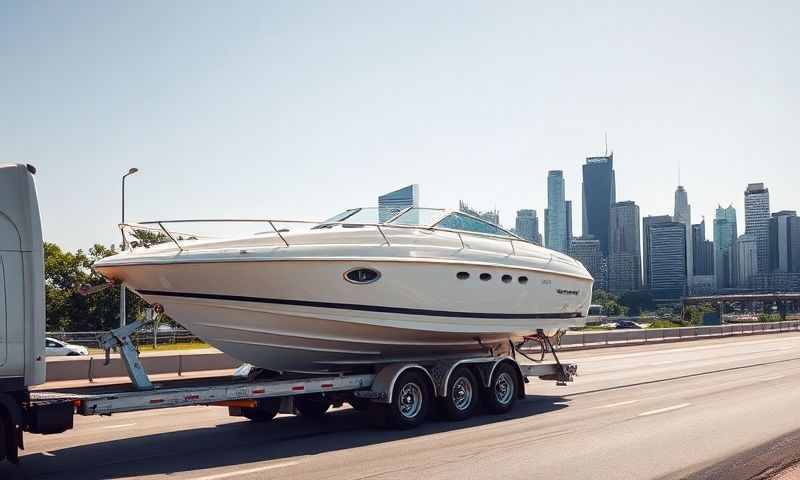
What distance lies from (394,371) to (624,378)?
924 centimetres

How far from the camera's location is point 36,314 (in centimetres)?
780

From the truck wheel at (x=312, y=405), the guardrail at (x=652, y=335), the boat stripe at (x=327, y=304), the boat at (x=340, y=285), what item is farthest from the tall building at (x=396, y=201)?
the guardrail at (x=652, y=335)

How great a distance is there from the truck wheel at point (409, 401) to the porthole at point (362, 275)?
154cm

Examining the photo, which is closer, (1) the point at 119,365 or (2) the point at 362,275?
(2) the point at 362,275

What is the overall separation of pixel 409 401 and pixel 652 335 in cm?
3119

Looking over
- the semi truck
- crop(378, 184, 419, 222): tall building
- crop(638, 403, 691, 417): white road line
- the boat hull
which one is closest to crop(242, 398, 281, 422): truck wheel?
the semi truck

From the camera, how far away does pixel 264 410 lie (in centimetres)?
1199

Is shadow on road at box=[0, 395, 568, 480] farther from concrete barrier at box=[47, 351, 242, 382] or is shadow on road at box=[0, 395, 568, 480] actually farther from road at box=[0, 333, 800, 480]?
concrete barrier at box=[47, 351, 242, 382]

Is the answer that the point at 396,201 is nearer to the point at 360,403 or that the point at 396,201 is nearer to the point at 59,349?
the point at 360,403

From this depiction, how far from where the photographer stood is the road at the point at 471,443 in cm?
827

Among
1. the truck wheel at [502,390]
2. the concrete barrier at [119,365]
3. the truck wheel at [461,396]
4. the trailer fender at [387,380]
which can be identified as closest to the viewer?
the trailer fender at [387,380]

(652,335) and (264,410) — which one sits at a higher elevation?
(264,410)

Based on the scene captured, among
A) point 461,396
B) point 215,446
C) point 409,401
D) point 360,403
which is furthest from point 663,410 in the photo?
point 215,446

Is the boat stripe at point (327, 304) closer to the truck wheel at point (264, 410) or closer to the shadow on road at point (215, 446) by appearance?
the truck wheel at point (264, 410)
